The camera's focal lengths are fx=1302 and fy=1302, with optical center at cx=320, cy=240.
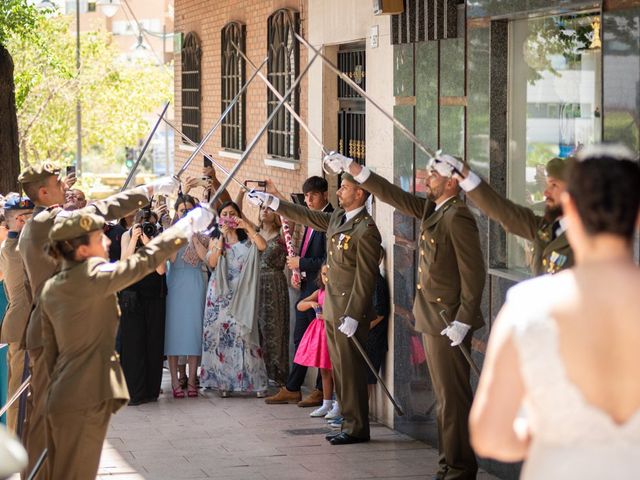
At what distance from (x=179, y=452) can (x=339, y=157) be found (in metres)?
2.26

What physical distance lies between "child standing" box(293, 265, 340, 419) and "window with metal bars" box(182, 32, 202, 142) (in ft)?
22.4

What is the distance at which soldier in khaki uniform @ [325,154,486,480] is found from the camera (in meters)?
7.16

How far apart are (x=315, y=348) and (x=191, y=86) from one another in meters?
7.86

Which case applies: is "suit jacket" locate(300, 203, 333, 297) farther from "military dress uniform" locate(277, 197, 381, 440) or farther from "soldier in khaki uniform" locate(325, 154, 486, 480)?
"soldier in khaki uniform" locate(325, 154, 486, 480)

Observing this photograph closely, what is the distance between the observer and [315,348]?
31.0 feet

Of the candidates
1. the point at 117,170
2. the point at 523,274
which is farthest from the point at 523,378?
the point at 117,170

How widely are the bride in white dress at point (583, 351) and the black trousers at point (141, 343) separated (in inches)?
277

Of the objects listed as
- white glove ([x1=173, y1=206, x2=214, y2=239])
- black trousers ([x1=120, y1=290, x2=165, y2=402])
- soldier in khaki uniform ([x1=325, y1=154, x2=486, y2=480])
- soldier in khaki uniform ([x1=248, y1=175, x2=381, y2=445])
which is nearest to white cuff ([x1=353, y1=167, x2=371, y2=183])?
soldier in khaki uniform ([x1=325, y1=154, x2=486, y2=480])

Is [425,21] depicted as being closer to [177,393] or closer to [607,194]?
[177,393]

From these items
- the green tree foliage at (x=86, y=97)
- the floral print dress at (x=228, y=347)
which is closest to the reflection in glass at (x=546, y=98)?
the floral print dress at (x=228, y=347)

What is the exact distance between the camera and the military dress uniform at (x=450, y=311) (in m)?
7.20

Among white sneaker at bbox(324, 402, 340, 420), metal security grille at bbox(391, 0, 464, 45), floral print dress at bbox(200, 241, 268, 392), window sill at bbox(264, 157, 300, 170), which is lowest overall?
white sneaker at bbox(324, 402, 340, 420)

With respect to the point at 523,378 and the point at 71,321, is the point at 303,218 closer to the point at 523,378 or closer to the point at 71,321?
the point at 71,321

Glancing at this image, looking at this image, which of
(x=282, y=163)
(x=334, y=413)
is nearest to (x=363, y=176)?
(x=334, y=413)
